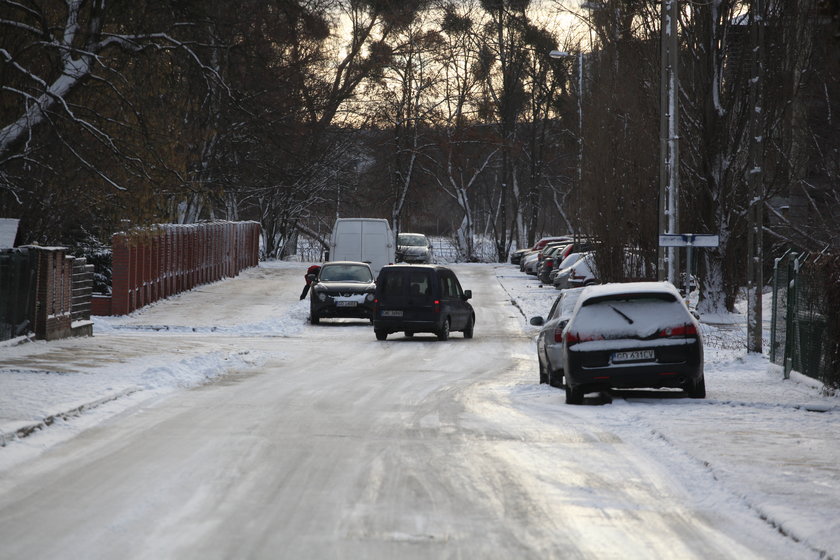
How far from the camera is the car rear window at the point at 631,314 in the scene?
16.0 meters

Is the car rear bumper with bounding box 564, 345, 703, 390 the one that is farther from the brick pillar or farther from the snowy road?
the brick pillar

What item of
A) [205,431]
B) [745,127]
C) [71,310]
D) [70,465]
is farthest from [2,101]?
[745,127]

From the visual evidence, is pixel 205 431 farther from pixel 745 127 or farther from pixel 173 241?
pixel 173 241

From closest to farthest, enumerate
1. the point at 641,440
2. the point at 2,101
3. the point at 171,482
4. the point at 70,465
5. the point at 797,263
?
1. the point at 171,482
2. the point at 70,465
3. the point at 641,440
4. the point at 797,263
5. the point at 2,101

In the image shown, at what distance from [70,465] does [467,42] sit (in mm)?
67462

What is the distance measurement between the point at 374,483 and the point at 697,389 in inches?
297

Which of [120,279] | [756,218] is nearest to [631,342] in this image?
[756,218]

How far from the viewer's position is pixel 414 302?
2953cm

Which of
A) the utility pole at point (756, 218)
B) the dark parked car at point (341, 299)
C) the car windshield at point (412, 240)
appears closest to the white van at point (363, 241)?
the dark parked car at point (341, 299)

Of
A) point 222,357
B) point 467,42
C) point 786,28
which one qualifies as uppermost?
point 467,42

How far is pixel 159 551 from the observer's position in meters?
7.25

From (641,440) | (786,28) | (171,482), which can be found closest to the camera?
(171,482)

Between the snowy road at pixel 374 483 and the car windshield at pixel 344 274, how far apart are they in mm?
16370

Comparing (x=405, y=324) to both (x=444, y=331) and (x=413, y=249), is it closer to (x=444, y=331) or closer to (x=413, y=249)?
(x=444, y=331)
